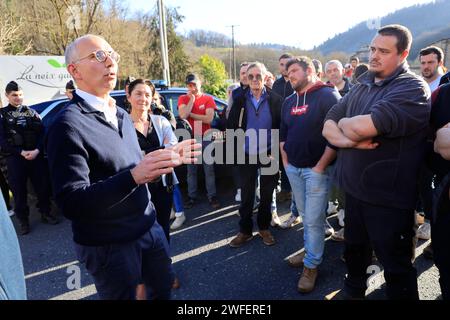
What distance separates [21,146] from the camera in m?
4.10

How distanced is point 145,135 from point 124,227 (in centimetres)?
127

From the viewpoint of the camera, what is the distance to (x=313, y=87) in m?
2.81

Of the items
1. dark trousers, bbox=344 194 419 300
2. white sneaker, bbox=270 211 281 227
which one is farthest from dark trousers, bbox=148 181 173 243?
white sneaker, bbox=270 211 281 227

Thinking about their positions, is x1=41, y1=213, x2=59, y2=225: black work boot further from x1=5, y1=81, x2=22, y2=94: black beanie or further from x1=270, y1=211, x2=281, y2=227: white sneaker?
x1=270, y1=211, x2=281, y2=227: white sneaker

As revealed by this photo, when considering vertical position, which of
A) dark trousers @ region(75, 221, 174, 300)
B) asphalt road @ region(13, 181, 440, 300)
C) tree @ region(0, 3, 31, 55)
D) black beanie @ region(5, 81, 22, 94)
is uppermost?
tree @ region(0, 3, 31, 55)

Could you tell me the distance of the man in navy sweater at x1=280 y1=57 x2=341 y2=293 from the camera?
2.74 metres

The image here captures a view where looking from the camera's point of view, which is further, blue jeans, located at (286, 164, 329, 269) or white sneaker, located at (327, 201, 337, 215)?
white sneaker, located at (327, 201, 337, 215)

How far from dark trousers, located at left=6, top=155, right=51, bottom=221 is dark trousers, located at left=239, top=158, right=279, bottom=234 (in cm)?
290

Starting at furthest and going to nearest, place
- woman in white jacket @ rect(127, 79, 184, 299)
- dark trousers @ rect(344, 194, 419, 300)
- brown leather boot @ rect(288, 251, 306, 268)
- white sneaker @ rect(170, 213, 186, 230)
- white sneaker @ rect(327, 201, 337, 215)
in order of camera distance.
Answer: white sneaker @ rect(327, 201, 337, 215)
white sneaker @ rect(170, 213, 186, 230)
brown leather boot @ rect(288, 251, 306, 268)
woman in white jacket @ rect(127, 79, 184, 299)
dark trousers @ rect(344, 194, 419, 300)

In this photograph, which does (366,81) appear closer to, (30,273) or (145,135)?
(145,135)

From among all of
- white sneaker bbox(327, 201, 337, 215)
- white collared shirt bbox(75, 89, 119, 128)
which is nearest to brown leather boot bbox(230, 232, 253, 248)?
white sneaker bbox(327, 201, 337, 215)

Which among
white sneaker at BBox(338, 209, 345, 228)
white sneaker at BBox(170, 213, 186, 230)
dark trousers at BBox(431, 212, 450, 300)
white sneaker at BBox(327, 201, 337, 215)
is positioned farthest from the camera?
white sneaker at BBox(327, 201, 337, 215)

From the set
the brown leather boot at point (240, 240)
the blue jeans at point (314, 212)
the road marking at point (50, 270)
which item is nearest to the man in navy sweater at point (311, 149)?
the blue jeans at point (314, 212)

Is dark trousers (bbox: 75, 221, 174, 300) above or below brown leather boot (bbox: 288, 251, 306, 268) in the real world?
above
